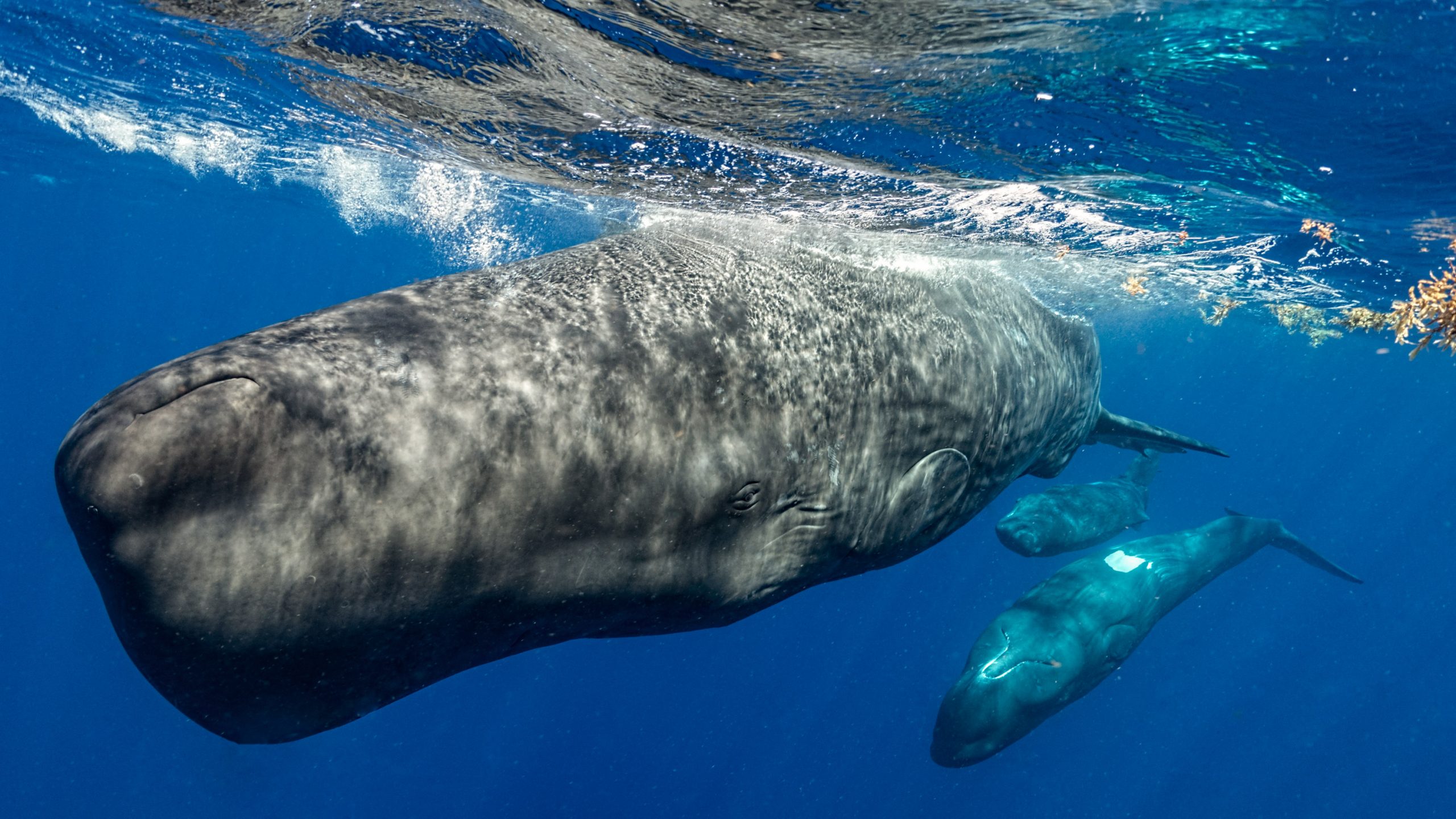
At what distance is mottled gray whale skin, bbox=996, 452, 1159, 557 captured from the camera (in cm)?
998

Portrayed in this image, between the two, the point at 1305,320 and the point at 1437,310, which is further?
the point at 1305,320

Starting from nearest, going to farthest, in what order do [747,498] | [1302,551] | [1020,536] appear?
[747,498]
[1020,536]
[1302,551]

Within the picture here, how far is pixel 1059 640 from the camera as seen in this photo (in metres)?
11.2

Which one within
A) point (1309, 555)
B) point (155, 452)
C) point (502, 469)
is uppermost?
point (155, 452)

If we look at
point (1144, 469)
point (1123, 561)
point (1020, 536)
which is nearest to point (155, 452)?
point (1020, 536)

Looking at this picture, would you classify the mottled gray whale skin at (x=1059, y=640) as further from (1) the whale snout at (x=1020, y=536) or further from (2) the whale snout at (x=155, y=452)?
(2) the whale snout at (x=155, y=452)

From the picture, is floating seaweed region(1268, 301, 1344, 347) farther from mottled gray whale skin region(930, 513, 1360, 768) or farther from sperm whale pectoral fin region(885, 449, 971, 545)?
sperm whale pectoral fin region(885, 449, 971, 545)

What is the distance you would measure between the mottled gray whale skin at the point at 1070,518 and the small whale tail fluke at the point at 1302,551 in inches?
172

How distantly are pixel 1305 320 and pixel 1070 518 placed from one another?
24.8 meters

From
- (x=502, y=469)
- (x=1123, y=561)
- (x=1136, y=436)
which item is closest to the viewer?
(x=502, y=469)

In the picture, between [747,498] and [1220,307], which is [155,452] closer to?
[747,498]

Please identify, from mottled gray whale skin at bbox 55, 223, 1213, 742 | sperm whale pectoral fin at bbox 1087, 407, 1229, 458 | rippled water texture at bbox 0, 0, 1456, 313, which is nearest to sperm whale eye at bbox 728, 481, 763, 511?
mottled gray whale skin at bbox 55, 223, 1213, 742

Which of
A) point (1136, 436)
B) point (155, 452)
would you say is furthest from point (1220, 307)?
point (155, 452)

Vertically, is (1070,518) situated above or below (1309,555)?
above
